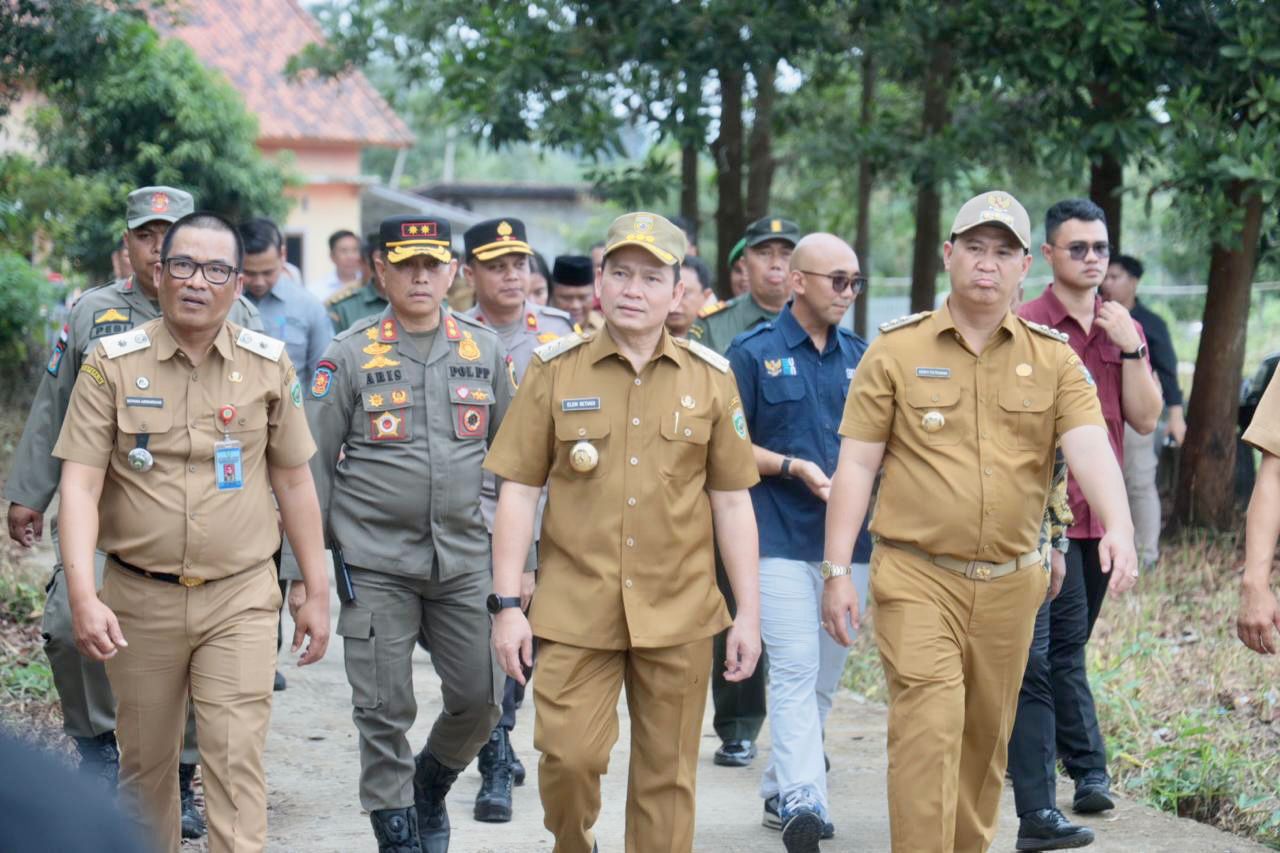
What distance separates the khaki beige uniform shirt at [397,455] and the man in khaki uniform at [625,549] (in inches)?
23.1

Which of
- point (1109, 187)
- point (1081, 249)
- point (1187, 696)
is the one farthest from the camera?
point (1109, 187)

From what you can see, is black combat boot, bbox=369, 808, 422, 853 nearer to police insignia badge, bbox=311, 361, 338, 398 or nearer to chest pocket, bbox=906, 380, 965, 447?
police insignia badge, bbox=311, 361, 338, 398

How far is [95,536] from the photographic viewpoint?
4688mm

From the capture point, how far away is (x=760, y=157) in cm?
1480

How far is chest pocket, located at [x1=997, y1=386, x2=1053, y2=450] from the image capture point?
520 cm

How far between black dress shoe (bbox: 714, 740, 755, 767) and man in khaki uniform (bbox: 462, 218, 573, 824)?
89 centimetres

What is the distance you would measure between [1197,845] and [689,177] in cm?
1056

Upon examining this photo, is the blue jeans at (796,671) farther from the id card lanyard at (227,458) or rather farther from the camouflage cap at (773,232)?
the id card lanyard at (227,458)

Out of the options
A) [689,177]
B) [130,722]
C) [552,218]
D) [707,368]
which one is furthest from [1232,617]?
[552,218]

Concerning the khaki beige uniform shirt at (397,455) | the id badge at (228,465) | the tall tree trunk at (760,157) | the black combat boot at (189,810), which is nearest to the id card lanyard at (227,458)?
the id badge at (228,465)

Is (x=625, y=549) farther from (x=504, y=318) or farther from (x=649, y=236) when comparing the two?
(x=504, y=318)

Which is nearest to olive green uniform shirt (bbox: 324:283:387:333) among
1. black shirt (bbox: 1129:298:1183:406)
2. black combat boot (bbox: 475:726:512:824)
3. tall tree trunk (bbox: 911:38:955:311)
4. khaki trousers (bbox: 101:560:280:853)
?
black combat boot (bbox: 475:726:512:824)

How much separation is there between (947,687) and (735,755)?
2435mm

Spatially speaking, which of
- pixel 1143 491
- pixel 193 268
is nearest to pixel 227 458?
pixel 193 268
